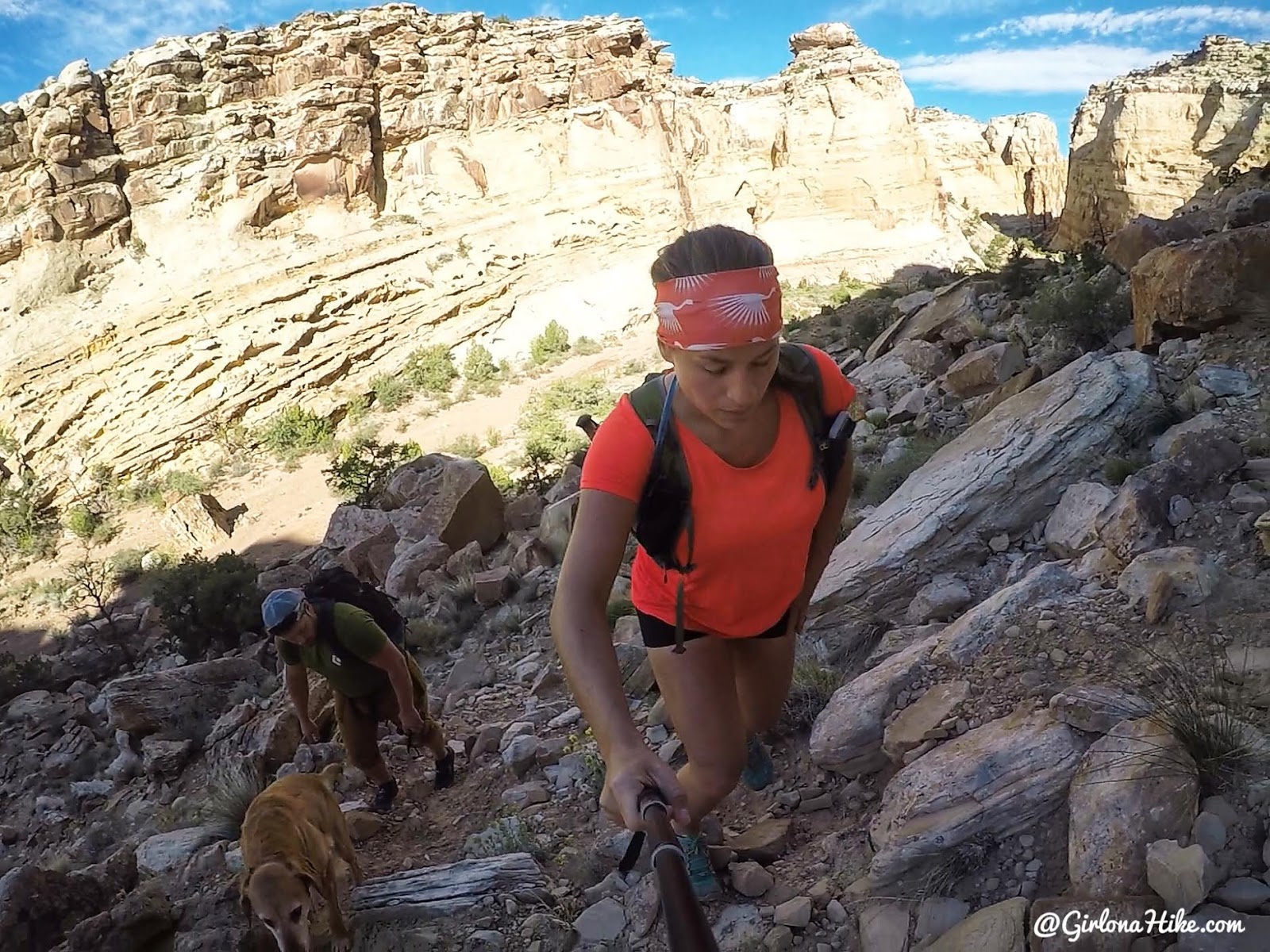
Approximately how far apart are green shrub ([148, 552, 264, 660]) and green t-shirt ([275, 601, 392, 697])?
17.6 feet

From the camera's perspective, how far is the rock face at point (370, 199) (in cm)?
1742

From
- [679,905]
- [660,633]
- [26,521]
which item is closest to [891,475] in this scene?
[660,633]

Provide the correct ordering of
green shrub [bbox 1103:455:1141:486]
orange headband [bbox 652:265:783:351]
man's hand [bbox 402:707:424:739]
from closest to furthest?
orange headband [bbox 652:265:783:351] < green shrub [bbox 1103:455:1141:486] < man's hand [bbox 402:707:424:739]

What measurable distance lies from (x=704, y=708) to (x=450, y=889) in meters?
1.52

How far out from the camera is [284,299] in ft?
60.8

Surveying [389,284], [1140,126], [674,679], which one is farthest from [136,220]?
[1140,126]

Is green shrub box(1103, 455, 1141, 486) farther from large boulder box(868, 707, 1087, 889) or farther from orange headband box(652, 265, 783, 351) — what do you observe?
orange headband box(652, 265, 783, 351)

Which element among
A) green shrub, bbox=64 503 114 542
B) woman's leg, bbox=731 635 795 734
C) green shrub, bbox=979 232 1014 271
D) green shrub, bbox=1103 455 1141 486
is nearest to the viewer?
woman's leg, bbox=731 635 795 734

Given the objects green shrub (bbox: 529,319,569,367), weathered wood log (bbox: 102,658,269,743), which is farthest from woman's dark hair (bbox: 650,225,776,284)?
green shrub (bbox: 529,319,569,367)

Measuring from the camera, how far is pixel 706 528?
1.68m

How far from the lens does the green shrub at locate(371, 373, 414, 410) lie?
61.0 ft

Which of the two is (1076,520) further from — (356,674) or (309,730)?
(309,730)

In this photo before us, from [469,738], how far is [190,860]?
1477 millimetres

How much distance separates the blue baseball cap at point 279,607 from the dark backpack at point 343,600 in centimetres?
14
